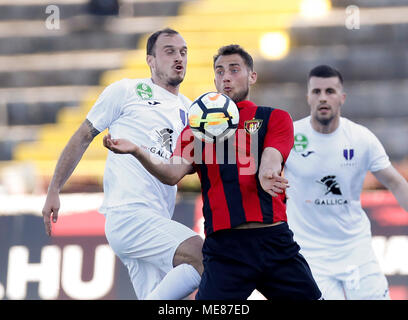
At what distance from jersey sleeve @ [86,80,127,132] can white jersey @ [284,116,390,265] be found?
6.20 feet

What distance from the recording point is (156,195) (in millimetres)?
5621

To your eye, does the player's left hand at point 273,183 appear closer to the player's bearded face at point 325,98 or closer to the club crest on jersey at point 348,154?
the club crest on jersey at point 348,154

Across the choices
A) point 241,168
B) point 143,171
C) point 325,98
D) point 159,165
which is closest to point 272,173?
point 241,168

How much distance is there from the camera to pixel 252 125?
4.61 m

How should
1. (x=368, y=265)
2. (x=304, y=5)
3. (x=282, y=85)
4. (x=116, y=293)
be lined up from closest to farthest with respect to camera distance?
1. (x=368, y=265)
2. (x=116, y=293)
3. (x=282, y=85)
4. (x=304, y=5)

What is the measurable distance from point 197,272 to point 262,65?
9.89m

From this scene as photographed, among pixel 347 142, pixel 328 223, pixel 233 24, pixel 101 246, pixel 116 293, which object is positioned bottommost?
pixel 116 293

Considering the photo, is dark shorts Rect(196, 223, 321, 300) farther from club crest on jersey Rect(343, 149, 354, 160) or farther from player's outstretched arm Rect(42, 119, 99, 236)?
club crest on jersey Rect(343, 149, 354, 160)

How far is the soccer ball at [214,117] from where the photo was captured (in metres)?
4.53

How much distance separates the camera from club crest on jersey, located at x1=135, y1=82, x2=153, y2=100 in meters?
5.81

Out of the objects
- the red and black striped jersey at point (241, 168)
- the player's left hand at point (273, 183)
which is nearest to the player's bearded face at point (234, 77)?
the red and black striped jersey at point (241, 168)

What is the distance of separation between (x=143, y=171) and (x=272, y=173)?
1.59 m
